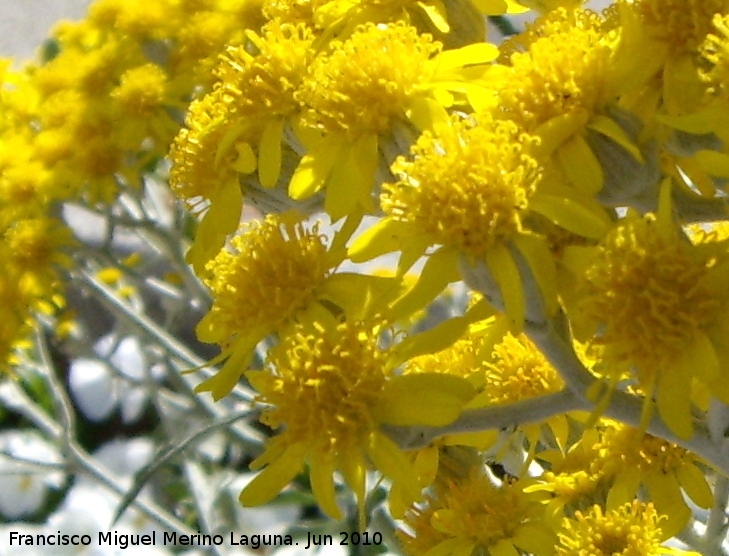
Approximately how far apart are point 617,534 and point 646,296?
0.18 m

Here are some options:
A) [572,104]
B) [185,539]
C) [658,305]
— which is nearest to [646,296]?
[658,305]

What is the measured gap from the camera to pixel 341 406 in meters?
0.48

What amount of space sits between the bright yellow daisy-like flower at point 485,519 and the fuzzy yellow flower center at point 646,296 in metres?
0.19

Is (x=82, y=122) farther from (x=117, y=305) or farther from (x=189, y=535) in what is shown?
(x=189, y=535)

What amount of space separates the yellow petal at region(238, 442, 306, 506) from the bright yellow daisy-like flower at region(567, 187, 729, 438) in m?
0.19

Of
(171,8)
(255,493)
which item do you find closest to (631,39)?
(255,493)

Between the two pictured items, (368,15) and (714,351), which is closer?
(714,351)

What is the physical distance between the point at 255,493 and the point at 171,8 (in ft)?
2.03

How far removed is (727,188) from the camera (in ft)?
1.38

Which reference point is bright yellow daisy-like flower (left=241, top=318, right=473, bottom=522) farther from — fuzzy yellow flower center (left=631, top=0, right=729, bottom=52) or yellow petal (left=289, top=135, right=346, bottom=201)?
fuzzy yellow flower center (left=631, top=0, right=729, bottom=52)

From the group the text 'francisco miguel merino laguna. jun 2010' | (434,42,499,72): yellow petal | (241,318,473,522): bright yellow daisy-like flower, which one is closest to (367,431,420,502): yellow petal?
(241,318,473,522): bright yellow daisy-like flower

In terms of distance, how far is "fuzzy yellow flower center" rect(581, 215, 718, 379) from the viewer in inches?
16.0

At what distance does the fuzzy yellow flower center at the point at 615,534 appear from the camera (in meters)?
0.52

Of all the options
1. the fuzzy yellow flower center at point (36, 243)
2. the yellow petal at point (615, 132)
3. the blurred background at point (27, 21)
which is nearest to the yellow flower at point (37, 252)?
the fuzzy yellow flower center at point (36, 243)
